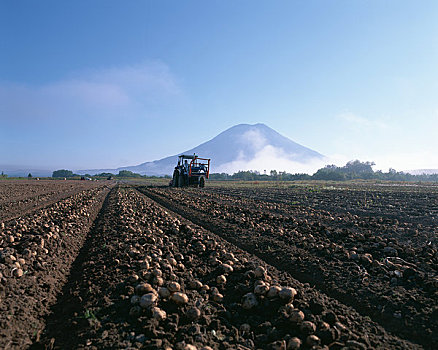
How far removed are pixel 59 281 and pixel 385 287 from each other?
4.94m

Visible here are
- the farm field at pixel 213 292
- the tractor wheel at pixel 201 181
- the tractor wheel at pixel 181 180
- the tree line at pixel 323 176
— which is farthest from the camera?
the tree line at pixel 323 176

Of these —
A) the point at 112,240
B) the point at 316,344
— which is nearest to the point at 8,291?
the point at 112,240

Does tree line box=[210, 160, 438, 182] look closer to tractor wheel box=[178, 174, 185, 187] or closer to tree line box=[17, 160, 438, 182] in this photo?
tree line box=[17, 160, 438, 182]

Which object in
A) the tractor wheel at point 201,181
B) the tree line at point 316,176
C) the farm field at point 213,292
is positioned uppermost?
the tree line at point 316,176

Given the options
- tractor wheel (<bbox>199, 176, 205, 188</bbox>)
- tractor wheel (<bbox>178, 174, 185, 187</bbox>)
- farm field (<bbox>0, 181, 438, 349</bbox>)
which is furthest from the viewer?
tractor wheel (<bbox>199, 176, 205, 188</bbox>)

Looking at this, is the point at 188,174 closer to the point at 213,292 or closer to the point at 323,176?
the point at 213,292

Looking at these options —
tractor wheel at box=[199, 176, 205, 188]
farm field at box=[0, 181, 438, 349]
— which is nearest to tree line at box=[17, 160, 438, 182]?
tractor wheel at box=[199, 176, 205, 188]

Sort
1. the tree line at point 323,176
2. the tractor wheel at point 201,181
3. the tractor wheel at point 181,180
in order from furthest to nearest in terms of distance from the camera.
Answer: the tree line at point 323,176 → the tractor wheel at point 201,181 → the tractor wheel at point 181,180

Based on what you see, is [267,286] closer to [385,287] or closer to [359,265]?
[385,287]

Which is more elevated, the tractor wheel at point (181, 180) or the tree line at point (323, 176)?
the tree line at point (323, 176)

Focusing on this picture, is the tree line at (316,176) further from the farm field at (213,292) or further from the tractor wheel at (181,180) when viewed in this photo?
the farm field at (213,292)

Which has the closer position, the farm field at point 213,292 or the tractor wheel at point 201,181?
the farm field at point 213,292

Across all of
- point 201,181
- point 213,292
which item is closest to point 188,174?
Answer: point 201,181

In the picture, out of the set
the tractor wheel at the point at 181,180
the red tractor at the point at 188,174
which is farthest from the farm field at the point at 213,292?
the red tractor at the point at 188,174
